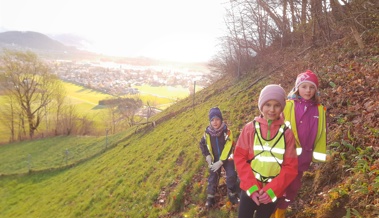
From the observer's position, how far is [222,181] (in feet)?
20.7

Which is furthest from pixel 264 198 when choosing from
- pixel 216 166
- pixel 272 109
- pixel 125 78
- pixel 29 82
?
pixel 125 78

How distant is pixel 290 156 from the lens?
3021 millimetres

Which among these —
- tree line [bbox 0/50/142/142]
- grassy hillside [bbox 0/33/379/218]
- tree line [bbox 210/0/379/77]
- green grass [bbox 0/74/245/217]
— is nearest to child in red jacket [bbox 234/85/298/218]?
grassy hillside [bbox 0/33/379/218]

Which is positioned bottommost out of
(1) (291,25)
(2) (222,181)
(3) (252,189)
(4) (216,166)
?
(2) (222,181)

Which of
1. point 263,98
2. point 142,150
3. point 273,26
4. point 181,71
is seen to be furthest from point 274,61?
point 181,71

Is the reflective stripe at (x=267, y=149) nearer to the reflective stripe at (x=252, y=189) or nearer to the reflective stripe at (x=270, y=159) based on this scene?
the reflective stripe at (x=270, y=159)

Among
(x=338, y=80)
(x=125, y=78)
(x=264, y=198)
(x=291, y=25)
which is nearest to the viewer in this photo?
(x=264, y=198)

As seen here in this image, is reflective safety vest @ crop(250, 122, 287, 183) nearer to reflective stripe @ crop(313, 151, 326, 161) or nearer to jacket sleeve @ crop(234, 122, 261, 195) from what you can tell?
jacket sleeve @ crop(234, 122, 261, 195)

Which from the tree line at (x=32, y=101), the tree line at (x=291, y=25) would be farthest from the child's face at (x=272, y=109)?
the tree line at (x=32, y=101)

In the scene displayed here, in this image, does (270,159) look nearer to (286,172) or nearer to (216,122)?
(286,172)

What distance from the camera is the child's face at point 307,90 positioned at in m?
3.62

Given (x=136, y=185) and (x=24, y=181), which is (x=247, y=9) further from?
(x=24, y=181)

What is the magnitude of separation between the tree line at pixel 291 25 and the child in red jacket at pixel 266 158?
21.3ft

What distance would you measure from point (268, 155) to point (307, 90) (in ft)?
4.09
